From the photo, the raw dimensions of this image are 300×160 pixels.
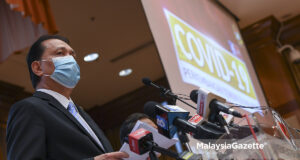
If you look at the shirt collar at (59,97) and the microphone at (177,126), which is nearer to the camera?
the microphone at (177,126)

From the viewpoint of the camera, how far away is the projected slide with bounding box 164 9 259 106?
287cm

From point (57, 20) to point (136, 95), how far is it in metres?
2.67

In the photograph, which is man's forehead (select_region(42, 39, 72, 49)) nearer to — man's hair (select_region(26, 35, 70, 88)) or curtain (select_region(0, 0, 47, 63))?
man's hair (select_region(26, 35, 70, 88))

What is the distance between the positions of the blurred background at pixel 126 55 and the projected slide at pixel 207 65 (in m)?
0.81

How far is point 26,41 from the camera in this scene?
10.3 feet

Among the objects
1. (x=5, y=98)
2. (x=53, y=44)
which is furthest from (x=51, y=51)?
(x=5, y=98)

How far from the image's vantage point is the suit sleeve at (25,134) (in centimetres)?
127

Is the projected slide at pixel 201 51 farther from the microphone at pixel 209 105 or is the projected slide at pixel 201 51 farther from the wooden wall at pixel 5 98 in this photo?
the wooden wall at pixel 5 98

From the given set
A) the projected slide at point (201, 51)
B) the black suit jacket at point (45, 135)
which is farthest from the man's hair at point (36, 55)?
the projected slide at point (201, 51)

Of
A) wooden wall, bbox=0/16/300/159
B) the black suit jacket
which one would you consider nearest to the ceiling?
wooden wall, bbox=0/16/300/159

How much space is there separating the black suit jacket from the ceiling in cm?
288

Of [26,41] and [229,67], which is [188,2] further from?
[26,41]
